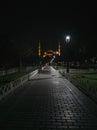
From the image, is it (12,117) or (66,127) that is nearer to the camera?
(66,127)

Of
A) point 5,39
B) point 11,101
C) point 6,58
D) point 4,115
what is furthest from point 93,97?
point 5,39

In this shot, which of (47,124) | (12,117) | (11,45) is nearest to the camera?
(47,124)

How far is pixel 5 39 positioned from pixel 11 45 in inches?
111

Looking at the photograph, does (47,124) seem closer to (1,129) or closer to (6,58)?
(1,129)

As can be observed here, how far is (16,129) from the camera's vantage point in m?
7.36

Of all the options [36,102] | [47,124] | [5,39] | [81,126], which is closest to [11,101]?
[36,102]

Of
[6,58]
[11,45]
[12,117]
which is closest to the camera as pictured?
[12,117]

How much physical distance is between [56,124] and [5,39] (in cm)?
5059

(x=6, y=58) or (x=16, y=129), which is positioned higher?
(x=6, y=58)

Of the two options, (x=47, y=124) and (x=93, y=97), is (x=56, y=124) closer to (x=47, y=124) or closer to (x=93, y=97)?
(x=47, y=124)

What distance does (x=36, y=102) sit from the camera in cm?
1219

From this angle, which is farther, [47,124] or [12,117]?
[12,117]

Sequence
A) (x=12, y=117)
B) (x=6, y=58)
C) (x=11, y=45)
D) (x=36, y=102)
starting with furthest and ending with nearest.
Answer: (x=11, y=45), (x=6, y=58), (x=36, y=102), (x=12, y=117)

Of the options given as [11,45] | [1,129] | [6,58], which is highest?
[11,45]
